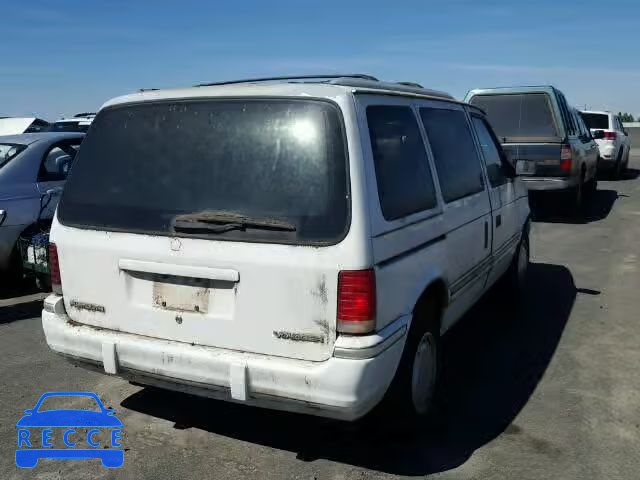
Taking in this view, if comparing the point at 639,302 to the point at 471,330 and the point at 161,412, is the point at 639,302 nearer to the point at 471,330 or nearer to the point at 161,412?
the point at 471,330

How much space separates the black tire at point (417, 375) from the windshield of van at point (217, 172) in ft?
3.04

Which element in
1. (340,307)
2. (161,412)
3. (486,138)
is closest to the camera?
(340,307)

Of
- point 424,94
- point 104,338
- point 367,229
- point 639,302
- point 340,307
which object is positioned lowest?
point 639,302

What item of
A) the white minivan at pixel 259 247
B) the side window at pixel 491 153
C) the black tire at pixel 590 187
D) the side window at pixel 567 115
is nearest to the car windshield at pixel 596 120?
the black tire at pixel 590 187

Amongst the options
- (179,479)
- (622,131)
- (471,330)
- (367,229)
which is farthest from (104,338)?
(622,131)

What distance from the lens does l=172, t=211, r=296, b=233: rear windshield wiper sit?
286 centimetres

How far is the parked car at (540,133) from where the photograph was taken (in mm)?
10297

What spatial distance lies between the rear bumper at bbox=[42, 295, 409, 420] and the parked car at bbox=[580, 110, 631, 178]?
50.5 feet

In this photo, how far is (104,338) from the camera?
10.7 feet

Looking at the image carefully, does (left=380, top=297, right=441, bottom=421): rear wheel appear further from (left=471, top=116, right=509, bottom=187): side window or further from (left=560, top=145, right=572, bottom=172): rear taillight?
(left=560, top=145, right=572, bottom=172): rear taillight

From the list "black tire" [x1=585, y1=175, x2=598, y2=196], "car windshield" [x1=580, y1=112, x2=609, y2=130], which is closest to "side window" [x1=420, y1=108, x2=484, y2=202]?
"black tire" [x1=585, y1=175, x2=598, y2=196]

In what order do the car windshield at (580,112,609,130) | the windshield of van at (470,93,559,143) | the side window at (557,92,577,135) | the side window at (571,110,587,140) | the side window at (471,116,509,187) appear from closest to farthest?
1. the side window at (471,116,509,187)
2. the windshield of van at (470,93,559,143)
3. the side window at (557,92,577,135)
4. the side window at (571,110,587,140)
5. the car windshield at (580,112,609,130)

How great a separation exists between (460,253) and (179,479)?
2.08 m

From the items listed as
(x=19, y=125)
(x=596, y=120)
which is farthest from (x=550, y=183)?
(x=19, y=125)
